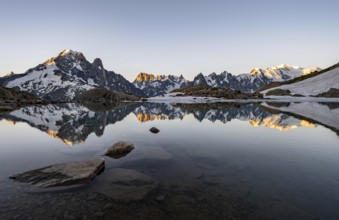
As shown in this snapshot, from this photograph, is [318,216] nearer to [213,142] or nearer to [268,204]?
[268,204]

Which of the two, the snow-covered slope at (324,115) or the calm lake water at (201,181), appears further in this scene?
the snow-covered slope at (324,115)

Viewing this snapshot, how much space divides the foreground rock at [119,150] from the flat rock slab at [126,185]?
444 centimetres

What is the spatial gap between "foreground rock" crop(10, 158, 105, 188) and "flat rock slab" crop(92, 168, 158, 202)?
2.64 ft

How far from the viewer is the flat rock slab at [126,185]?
1099 cm


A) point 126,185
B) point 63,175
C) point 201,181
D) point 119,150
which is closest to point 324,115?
point 201,181

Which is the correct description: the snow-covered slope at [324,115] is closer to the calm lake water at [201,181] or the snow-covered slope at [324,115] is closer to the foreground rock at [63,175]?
the calm lake water at [201,181]

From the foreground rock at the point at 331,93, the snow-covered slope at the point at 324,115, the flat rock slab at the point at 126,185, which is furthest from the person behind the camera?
the foreground rock at the point at 331,93

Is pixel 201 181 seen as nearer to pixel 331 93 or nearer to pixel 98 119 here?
pixel 98 119

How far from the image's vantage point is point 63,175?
13.0m

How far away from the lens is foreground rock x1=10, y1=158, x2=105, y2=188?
12391 mm

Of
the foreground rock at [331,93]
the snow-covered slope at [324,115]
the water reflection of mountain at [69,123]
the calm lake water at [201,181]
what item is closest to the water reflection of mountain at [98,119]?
the water reflection of mountain at [69,123]

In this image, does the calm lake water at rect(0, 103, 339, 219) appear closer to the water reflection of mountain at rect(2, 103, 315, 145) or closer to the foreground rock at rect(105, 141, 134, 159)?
the foreground rock at rect(105, 141, 134, 159)

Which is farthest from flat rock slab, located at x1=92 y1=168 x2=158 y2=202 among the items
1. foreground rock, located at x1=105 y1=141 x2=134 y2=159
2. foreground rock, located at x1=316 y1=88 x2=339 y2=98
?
foreground rock, located at x1=316 y1=88 x2=339 y2=98

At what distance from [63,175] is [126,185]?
4.21m
